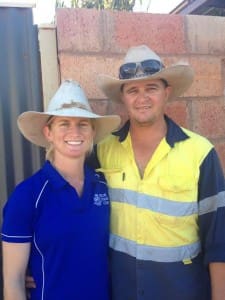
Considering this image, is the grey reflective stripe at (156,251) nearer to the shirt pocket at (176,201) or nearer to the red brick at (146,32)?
the shirt pocket at (176,201)

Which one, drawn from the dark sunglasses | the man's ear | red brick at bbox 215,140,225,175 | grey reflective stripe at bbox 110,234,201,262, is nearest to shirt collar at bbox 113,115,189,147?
the man's ear

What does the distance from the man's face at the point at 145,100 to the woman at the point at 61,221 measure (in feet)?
0.85

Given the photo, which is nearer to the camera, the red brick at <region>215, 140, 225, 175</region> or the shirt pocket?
the shirt pocket

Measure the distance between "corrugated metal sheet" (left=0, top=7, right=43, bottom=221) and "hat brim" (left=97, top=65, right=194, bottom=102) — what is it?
1.44 ft

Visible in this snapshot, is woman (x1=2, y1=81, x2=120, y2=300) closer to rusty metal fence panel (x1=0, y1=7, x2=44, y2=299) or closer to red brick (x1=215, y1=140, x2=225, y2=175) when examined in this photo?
rusty metal fence panel (x1=0, y1=7, x2=44, y2=299)


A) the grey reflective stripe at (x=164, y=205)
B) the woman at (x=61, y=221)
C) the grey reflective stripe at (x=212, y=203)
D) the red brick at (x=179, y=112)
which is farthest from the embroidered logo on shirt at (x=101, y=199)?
the red brick at (x=179, y=112)

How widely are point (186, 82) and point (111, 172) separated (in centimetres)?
72

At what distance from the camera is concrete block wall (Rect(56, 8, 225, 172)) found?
2.72 m

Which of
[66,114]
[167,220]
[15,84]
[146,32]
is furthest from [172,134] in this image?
[15,84]

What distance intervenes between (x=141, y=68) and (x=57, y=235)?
39.7 inches

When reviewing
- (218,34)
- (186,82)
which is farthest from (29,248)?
(218,34)

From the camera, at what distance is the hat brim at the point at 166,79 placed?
2.33 meters

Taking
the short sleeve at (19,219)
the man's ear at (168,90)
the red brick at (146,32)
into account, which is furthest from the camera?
the red brick at (146,32)

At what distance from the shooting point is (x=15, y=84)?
8.74 feet
